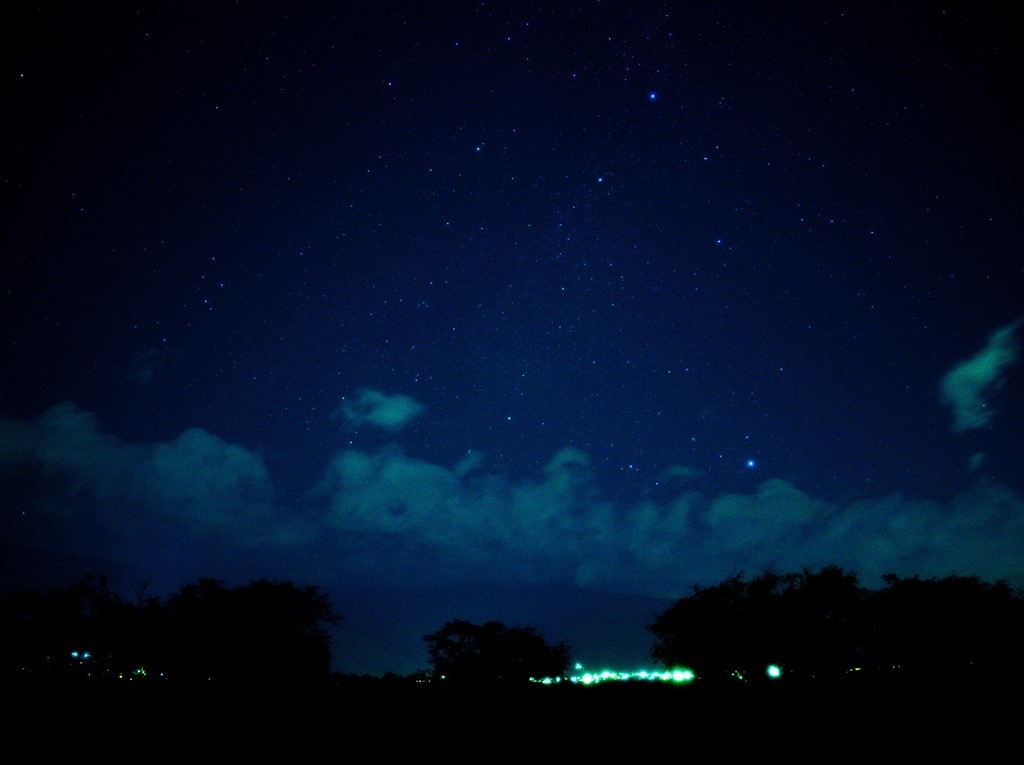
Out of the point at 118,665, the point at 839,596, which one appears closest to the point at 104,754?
the point at 839,596

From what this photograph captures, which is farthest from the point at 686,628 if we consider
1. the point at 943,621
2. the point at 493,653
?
the point at 493,653

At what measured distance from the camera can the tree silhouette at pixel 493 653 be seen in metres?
47.9

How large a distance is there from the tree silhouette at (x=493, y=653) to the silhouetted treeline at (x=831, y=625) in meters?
12.4

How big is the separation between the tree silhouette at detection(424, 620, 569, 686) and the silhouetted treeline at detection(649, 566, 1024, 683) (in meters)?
12.4

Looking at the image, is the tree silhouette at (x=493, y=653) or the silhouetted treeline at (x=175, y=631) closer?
the silhouetted treeline at (x=175, y=631)

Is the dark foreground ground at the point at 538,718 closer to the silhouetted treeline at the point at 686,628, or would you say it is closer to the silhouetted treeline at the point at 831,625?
the silhouetted treeline at the point at 686,628

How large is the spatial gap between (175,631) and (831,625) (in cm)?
4612

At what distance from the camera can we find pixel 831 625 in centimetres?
3778

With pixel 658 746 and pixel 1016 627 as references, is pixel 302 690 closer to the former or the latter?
pixel 658 746

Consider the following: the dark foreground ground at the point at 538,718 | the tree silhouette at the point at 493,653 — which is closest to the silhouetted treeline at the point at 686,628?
the tree silhouette at the point at 493,653

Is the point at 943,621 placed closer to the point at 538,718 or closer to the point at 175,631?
the point at 538,718

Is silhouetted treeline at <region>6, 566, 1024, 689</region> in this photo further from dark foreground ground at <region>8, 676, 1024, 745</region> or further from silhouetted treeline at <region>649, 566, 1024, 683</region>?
dark foreground ground at <region>8, 676, 1024, 745</region>

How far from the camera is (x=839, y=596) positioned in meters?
38.2

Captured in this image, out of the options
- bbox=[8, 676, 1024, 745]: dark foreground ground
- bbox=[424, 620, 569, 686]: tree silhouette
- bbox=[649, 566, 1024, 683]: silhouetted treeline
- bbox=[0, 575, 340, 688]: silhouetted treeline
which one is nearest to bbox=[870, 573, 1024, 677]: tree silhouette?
bbox=[649, 566, 1024, 683]: silhouetted treeline
